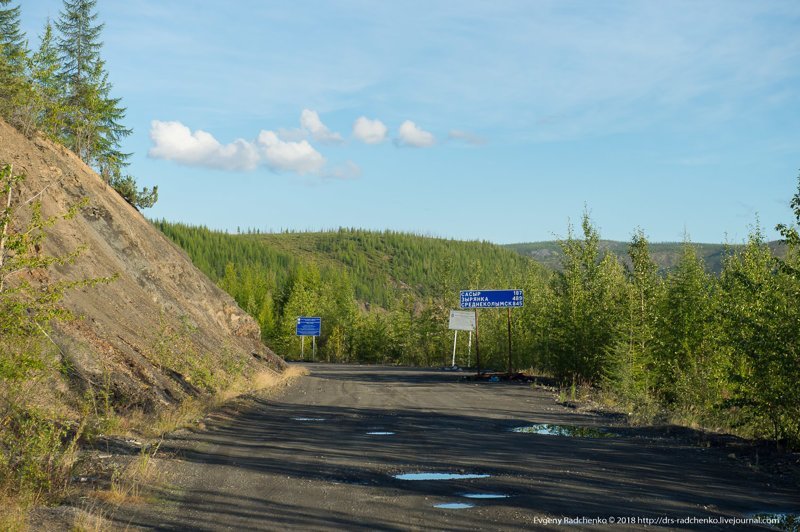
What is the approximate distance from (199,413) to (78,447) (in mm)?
6086

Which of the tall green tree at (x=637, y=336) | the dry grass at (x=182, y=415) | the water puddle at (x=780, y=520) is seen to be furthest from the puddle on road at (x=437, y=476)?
the tall green tree at (x=637, y=336)

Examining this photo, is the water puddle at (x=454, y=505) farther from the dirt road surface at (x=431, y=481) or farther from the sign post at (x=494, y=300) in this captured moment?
the sign post at (x=494, y=300)

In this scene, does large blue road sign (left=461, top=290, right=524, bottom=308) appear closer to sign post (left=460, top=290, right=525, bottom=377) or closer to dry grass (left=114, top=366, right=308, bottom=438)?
sign post (left=460, top=290, right=525, bottom=377)

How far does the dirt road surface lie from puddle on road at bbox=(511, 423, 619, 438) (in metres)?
0.43

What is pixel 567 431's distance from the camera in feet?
52.8

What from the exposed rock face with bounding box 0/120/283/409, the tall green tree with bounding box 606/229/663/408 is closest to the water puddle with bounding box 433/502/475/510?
the exposed rock face with bounding box 0/120/283/409

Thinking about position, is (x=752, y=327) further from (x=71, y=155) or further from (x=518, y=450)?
(x=71, y=155)

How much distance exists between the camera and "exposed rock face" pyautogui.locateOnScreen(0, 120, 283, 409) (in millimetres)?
17906

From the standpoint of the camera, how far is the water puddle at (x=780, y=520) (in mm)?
7742

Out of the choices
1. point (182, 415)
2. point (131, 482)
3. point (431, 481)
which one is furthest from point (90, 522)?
point (182, 415)

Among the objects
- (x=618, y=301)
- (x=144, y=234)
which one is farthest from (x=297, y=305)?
(x=618, y=301)

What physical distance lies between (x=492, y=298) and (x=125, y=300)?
21744mm

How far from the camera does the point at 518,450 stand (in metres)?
12.9

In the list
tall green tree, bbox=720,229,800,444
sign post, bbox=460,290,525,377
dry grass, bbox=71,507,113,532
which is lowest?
dry grass, bbox=71,507,113,532
